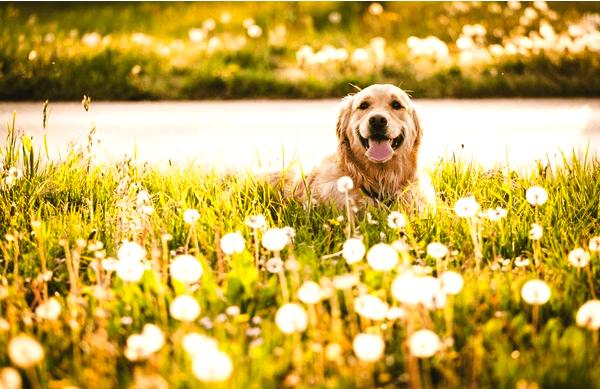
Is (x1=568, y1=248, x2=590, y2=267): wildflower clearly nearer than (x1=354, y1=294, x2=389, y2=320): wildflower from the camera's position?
No

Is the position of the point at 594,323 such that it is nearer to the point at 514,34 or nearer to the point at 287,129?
the point at 287,129

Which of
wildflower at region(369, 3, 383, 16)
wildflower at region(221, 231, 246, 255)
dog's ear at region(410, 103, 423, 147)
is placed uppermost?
wildflower at region(369, 3, 383, 16)

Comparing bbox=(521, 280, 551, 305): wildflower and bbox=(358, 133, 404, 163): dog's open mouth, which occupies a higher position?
bbox=(358, 133, 404, 163): dog's open mouth

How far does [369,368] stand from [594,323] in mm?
767

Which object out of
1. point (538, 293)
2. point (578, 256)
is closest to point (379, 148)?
point (578, 256)

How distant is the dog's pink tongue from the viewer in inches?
180

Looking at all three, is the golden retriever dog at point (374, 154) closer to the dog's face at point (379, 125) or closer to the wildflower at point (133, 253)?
the dog's face at point (379, 125)

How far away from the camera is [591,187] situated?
4297 millimetres

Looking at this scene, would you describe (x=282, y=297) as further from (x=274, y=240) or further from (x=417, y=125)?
(x=417, y=125)

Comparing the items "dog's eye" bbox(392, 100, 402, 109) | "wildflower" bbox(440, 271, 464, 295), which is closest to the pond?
"dog's eye" bbox(392, 100, 402, 109)

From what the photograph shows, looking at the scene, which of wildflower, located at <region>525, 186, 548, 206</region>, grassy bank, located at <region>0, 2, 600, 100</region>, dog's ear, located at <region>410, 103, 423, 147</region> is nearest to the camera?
wildflower, located at <region>525, 186, 548, 206</region>

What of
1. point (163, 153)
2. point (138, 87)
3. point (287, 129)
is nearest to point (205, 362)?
point (163, 153)

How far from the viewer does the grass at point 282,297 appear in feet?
7.45

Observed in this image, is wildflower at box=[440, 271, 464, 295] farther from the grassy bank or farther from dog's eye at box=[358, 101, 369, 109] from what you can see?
the grassy bank
